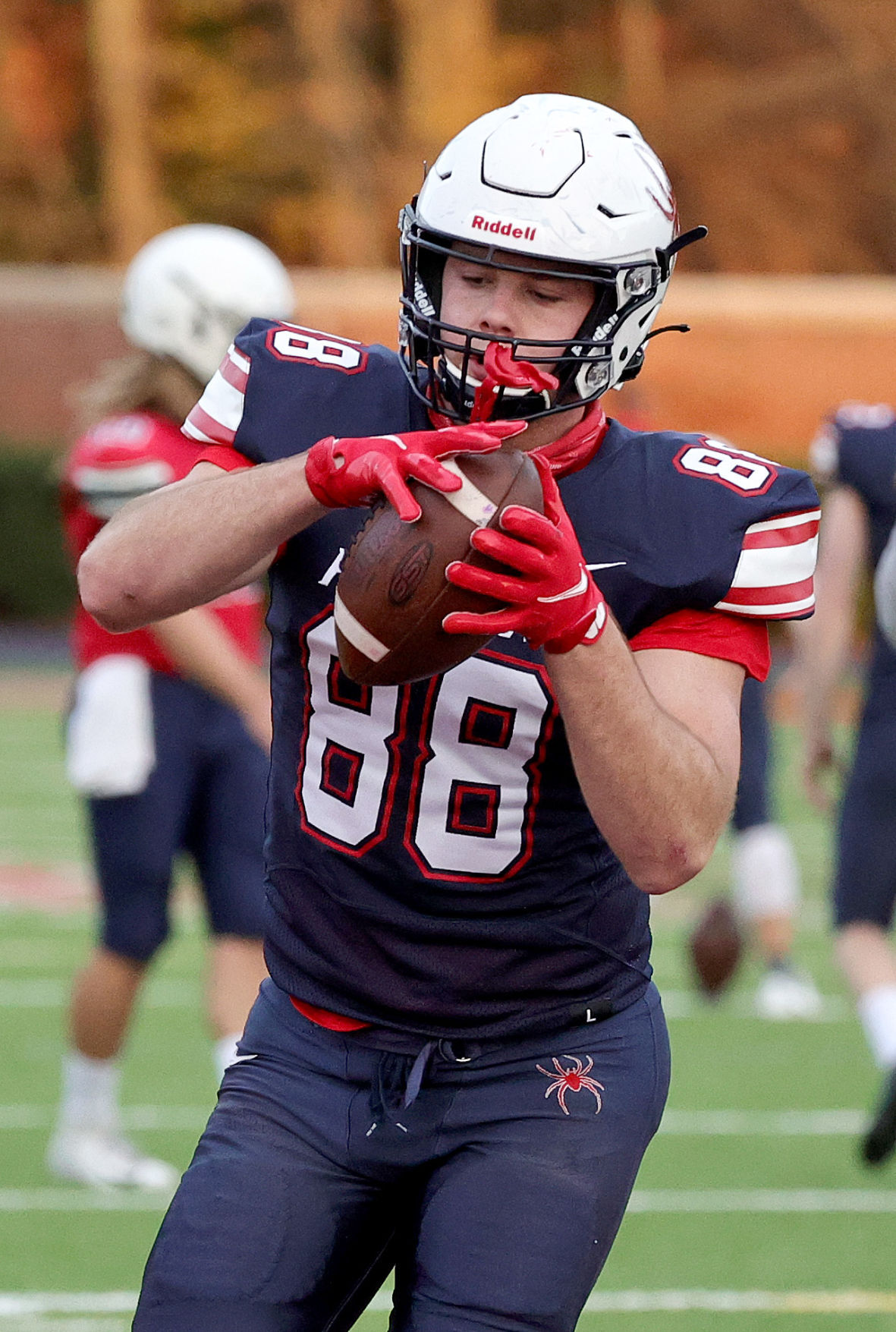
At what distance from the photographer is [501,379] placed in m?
2.12

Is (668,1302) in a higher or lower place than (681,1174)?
higher

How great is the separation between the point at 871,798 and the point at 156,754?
1.62m

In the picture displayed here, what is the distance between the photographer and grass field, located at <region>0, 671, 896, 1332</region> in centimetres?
395

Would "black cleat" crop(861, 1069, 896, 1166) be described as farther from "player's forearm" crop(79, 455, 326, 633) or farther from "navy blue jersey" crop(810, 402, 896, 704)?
"player's forearm" crop(79, 455, 326, 633)

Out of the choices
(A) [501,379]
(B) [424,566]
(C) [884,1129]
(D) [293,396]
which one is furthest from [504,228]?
(C) [884,1129]

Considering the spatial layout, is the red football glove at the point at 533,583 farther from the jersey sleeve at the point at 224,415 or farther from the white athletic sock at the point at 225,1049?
the white athletic sock at the point at 225,1049

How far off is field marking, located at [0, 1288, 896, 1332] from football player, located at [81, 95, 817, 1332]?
1731 mm

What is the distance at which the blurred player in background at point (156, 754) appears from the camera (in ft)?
14.1

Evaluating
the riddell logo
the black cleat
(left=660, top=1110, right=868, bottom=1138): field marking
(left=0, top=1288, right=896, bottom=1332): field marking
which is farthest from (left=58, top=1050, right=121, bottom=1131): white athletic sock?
the riddell logo

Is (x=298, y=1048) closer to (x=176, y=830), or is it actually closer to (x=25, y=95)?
(x=176, y=830)

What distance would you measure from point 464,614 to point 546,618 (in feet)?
0.25

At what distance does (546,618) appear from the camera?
1912 mm

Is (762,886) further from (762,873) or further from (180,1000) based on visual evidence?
(180,1000)

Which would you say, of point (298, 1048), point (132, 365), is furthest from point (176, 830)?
point (298, 1048)
